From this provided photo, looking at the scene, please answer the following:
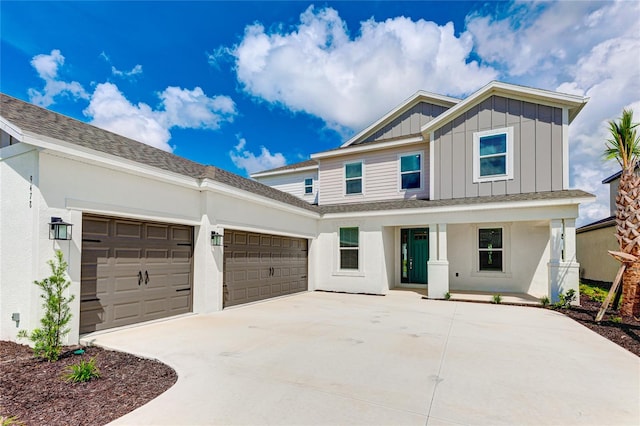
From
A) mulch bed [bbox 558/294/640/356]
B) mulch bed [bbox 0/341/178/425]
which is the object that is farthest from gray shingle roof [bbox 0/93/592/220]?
mulch bed [bbox 0/341/178/425]

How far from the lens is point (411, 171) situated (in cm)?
1288

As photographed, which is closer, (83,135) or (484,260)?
(83,135)

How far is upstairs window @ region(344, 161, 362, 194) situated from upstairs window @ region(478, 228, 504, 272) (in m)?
5.24

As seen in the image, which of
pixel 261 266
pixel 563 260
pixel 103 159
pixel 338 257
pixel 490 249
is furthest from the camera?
pixel 338 257

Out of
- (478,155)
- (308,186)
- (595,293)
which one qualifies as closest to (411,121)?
(478,155)

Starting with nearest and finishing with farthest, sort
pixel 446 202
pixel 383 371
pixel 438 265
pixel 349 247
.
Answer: pixel 383 371
pixel 438 265
pixel 446 202
pixel 349 247

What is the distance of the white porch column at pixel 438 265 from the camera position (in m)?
10.5

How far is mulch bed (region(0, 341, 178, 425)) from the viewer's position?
9.70 ft

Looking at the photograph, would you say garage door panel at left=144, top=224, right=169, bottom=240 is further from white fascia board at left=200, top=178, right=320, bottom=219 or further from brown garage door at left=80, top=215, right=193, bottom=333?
white fascia board at left=200, top=178, right=320, bottom=219

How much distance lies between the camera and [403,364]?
4.39 metres

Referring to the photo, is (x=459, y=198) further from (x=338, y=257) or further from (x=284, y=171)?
(x=284, y=171)

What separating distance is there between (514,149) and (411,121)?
15.7ft

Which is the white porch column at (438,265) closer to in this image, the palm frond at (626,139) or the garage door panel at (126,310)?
the palm frond at (626,139)

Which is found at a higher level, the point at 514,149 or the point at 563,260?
the point at 514,149
